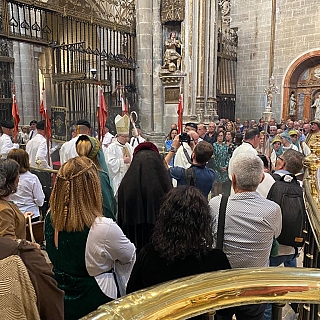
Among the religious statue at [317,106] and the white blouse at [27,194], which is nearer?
the white blouse at [27,194]

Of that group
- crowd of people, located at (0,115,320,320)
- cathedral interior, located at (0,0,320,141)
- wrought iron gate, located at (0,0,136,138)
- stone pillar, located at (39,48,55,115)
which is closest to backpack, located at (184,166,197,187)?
crowd of people, located at (0,115,320,320)

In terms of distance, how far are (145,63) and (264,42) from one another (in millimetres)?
7776

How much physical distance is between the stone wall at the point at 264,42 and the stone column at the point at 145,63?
283 inches

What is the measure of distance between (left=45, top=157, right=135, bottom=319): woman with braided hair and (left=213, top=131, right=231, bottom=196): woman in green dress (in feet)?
14.0

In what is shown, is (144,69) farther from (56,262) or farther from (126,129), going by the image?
(56,262)

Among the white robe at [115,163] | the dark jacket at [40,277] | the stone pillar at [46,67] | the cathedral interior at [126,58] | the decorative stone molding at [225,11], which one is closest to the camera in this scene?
the dark jacket at [40,277]

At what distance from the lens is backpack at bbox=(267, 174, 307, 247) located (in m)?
2.70

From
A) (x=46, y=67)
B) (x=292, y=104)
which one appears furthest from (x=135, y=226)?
(x=292, y=104)

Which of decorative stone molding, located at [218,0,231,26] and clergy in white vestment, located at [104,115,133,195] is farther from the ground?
decorative stone molding, located at [218,0,231,26]

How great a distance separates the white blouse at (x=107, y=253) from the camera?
194 cm

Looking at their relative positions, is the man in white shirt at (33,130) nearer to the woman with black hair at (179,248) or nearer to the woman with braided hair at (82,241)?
the woman with braided hair at (82,241)

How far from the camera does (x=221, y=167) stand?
248 inches

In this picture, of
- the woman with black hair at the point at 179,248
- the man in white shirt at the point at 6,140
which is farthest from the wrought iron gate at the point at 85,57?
the woman with black hair at the point at 179,248

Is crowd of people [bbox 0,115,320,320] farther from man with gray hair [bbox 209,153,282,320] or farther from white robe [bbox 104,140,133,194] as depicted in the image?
white robe [bbox 104,140,133,194]
